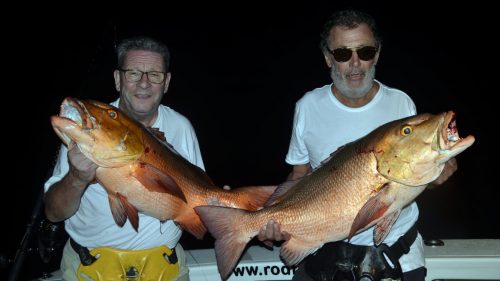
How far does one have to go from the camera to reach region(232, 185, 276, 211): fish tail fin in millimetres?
3869

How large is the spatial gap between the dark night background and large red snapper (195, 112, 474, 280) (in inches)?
87.6

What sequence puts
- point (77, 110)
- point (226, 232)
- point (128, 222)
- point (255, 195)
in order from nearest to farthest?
point (77, 110), point (226, 232), point (255, 195), point (128, 222)

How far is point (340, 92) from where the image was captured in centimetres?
434

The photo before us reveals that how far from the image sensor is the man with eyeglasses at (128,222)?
4105 mm

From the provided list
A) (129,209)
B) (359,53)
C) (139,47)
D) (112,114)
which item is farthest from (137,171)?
(359,53)

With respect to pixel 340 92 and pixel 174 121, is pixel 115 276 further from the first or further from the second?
pixel 340 92

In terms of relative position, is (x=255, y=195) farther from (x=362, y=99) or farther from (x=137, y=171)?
(x=362, y=99)

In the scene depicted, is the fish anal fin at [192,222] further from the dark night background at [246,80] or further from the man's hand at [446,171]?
the dark night background at [246,80]

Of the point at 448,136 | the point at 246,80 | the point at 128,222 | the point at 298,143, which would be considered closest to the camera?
the point at 448,136

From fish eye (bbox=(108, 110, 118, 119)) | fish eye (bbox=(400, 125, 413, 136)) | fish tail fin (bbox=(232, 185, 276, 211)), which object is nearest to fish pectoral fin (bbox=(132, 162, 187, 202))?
fish eye (bbox=(108, 110, 118, 119))

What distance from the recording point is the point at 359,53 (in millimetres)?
4137

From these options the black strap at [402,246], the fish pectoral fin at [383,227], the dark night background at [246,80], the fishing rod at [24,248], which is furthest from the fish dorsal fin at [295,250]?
the dark night background at [246,80]

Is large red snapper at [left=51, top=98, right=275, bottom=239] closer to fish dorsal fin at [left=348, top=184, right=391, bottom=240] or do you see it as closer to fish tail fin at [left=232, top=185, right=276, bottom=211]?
fish tail fin at [left=232, top=185, right=276, bottom=211]

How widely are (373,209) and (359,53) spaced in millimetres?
1356
